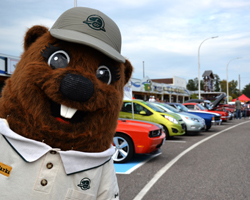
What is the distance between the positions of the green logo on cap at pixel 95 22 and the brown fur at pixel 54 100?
6.0 inches

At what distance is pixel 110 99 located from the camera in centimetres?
179

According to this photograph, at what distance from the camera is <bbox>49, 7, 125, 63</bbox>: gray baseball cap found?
171 centimetres

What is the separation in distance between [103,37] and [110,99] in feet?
1.36

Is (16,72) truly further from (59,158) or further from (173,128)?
(173,128)

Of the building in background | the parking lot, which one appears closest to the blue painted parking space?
the parking lot

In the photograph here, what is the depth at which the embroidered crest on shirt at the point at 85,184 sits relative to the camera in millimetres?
1701

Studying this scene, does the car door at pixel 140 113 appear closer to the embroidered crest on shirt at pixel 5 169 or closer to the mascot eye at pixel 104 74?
the mascot eye at pixel 104 74

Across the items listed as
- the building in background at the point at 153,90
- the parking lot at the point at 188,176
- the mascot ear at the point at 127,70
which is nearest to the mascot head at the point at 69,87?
the mascot ear at the point at 127,70

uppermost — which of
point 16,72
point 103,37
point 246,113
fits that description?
point 103,37

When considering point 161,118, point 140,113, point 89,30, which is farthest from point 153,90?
point 89,30

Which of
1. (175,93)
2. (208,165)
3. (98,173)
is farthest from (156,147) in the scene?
(175,93)

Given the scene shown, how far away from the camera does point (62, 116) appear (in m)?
1.70

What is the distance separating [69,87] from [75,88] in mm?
34

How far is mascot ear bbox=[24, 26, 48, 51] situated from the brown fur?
0.15m
